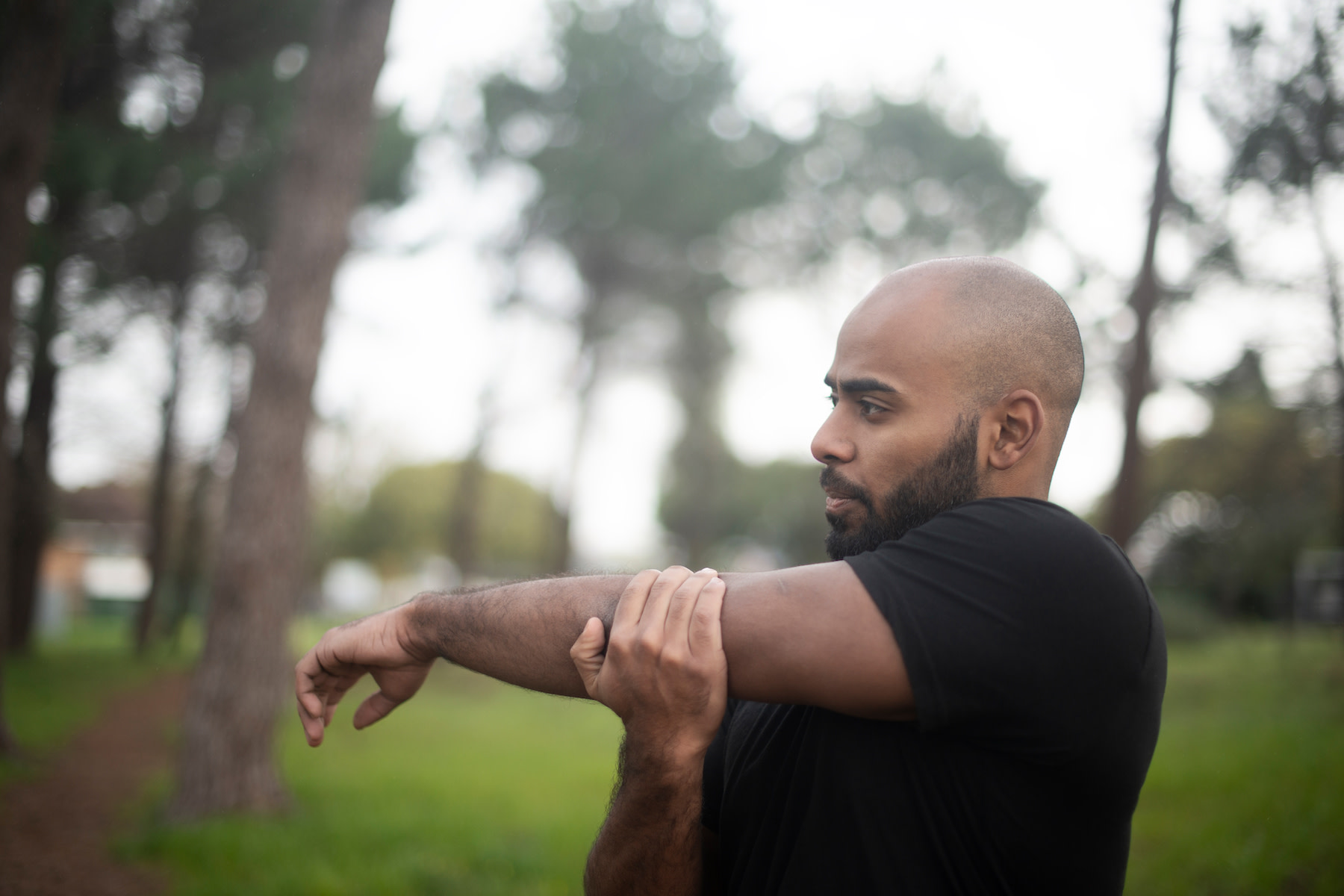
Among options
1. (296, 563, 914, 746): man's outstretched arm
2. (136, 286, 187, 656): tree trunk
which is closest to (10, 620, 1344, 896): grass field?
(296, 563, 914, 746): man's outstretched arm

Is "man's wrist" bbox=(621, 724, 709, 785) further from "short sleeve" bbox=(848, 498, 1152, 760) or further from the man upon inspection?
"short sleeve" bbox=(848, 498, 1152, 760)

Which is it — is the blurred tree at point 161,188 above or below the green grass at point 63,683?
above

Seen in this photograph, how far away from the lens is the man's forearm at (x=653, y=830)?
1360mm

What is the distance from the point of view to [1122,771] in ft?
4.14

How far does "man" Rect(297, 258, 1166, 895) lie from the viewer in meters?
1.20

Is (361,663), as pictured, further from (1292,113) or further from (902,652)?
(1292,113)

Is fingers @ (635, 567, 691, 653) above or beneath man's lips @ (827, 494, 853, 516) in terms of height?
beneath

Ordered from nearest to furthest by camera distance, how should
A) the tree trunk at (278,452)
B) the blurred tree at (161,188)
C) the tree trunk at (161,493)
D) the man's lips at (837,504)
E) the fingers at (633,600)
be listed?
the fingers at (633,600), the man's lips at (837,504), the tree trunk at (278,452), the blurred tree at (161,188), the tree trunk at (161,493)

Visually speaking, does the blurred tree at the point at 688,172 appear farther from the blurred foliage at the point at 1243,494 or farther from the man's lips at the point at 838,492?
the man's lips at the point at 838,492

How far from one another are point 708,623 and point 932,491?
18.0 inches

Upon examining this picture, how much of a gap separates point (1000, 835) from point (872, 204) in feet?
59.7

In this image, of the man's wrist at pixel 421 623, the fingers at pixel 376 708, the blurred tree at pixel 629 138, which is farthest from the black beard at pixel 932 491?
the blurred tree at pixel 629 138

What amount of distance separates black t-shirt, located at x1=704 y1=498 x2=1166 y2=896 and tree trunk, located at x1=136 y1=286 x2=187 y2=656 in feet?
58.7

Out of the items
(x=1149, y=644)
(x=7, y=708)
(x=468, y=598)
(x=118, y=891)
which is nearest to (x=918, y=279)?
(x=1149, y=644)
